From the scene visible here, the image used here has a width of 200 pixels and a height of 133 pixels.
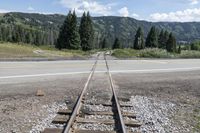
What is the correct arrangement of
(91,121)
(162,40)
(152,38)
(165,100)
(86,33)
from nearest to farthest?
(91,121) < (165,100) < (86,33) < (152,38) < (162,40)

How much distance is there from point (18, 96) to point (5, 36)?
174 metres

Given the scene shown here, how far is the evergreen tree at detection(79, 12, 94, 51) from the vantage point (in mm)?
Result: 85438

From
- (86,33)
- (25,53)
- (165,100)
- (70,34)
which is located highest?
(86,33)

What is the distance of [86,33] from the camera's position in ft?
280

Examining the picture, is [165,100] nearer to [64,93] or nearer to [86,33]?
[64,93]

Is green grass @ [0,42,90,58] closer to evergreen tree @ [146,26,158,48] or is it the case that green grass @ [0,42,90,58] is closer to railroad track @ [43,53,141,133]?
railroad track @ [43,53,141,133]

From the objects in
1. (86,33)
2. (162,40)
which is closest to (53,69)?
(86,33)

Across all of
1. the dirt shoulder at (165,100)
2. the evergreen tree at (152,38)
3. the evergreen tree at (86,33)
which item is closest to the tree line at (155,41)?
the evergreen tree at (152,38)

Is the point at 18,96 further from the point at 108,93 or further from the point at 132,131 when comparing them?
the point at 132,131

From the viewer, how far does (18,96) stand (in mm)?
10062

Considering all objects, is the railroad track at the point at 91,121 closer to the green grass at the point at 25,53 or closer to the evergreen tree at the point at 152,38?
the green grass at the point at 25,53

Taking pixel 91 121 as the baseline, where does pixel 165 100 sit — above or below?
below

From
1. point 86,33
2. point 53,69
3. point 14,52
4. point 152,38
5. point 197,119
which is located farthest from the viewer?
point 152,38

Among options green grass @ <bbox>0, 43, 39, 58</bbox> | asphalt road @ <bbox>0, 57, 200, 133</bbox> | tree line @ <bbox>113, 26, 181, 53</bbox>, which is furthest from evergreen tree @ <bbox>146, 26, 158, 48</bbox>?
asphalt road @ <bbox>0, 57, 200, 133</bbox>
